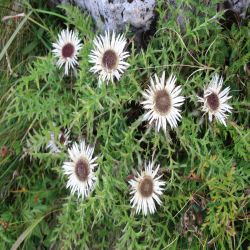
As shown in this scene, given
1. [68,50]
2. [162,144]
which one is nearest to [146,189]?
[162,144]

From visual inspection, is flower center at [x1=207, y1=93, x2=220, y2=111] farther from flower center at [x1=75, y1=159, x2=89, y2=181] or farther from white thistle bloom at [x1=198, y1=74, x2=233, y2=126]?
flower center at [x1=75, y1=159, x2=89, y2=181]

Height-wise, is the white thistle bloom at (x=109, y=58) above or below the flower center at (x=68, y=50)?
→ below

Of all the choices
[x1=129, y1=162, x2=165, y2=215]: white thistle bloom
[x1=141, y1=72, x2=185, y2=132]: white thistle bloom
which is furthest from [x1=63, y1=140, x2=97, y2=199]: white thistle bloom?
[x1=141, y1=72, x2=185, y2=132]: white thistle bloom

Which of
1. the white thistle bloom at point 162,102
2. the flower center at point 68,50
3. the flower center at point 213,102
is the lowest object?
the white thistle bloom at point 162,102

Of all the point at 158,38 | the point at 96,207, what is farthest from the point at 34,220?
the point at 158,38

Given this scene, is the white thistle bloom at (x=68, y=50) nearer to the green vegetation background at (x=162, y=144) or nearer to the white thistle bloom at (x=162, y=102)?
the green vegetation background at (x=162, y=144)

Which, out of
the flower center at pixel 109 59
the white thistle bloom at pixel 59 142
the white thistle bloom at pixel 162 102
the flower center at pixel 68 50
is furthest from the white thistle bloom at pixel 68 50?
the white thistle bloom at pixel 162 102
